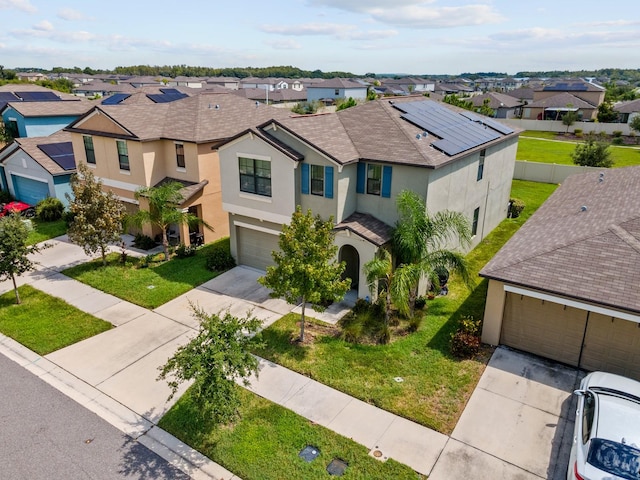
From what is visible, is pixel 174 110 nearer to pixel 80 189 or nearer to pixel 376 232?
pixel 80 189

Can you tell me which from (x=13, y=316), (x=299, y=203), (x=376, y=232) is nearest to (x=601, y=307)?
(x=376, y=232)

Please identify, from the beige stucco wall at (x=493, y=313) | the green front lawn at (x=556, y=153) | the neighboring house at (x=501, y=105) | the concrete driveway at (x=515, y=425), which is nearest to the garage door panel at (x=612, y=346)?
the concrete driveway at (x=515, y=425)

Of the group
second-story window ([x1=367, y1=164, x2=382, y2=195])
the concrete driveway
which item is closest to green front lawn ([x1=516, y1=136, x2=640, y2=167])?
second-story window ([x1=367, y1=164, x2=382, y2=195])

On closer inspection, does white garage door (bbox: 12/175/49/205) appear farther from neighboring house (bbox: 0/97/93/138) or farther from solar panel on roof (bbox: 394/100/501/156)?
solar panel on roof (bbox: 394/100/501/156)

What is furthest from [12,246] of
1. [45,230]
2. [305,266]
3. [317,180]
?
[317,180]

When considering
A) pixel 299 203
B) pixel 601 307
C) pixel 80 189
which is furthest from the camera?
pixel 80 189
